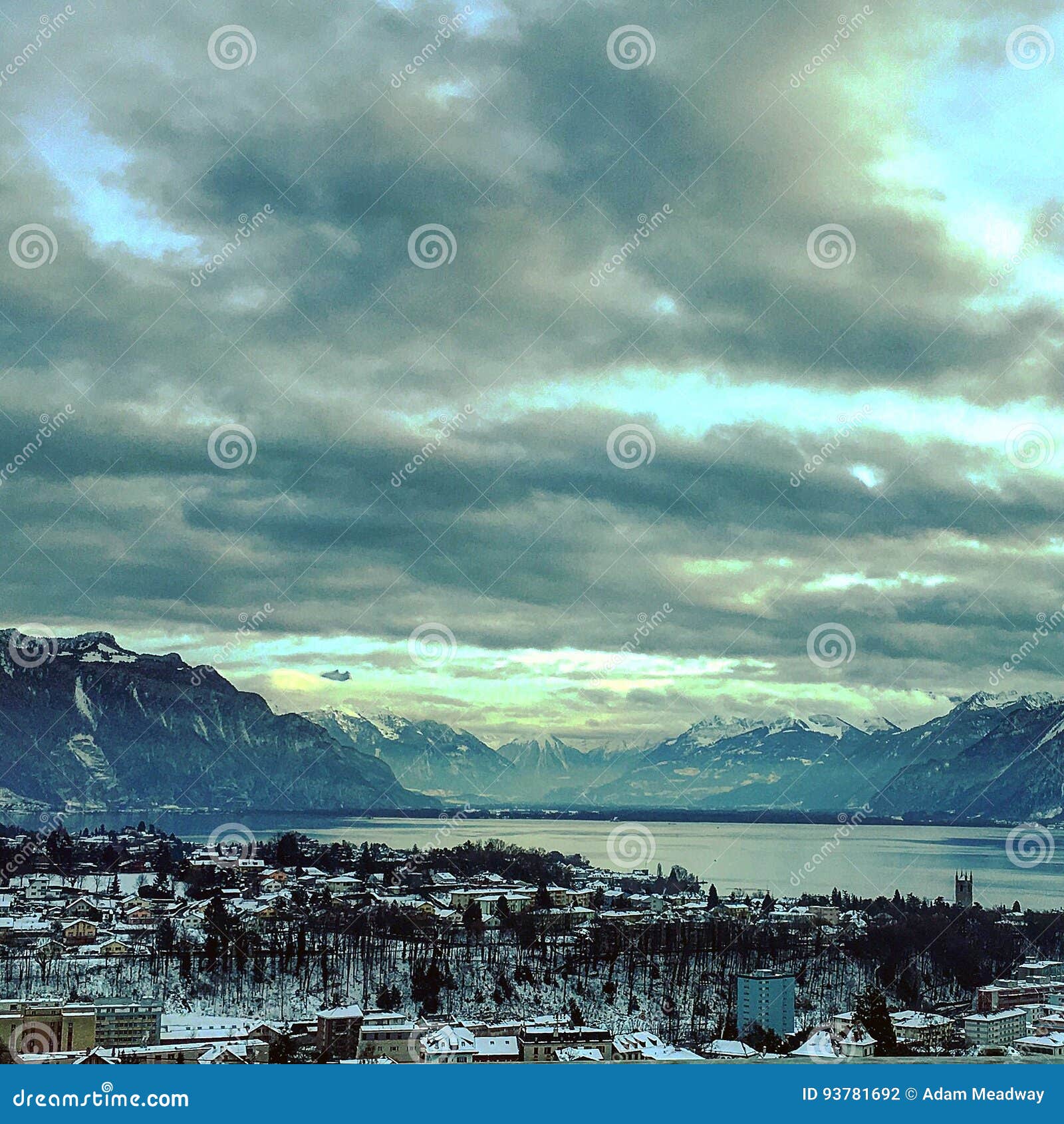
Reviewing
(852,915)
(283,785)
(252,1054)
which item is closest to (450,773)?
(283,785)

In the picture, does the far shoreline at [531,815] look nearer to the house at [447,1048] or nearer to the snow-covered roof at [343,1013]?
the snow-covered roof at [343,1013]

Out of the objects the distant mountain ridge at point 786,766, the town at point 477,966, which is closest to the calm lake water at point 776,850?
the town at point 477,966

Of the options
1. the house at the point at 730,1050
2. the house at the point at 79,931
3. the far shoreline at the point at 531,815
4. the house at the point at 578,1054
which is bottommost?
the house at the point at 730,1050

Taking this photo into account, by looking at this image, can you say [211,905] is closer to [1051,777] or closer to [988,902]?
[988,902]

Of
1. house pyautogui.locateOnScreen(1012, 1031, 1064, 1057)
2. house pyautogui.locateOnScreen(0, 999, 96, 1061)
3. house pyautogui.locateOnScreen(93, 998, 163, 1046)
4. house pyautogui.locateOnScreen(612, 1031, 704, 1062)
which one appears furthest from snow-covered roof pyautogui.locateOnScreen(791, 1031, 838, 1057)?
house pyautogui.locateOnScreen(0, 999, 96, 1061)

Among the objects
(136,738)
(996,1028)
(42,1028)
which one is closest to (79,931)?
(42,1028)

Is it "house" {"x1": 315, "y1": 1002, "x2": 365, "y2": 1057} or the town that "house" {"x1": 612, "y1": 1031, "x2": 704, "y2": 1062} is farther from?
"house" {"x1": 315, "y1": 1002, "x2": 365, "y2": 1057}

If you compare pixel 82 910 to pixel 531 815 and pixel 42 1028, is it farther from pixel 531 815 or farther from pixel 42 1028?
pixel 531 815
